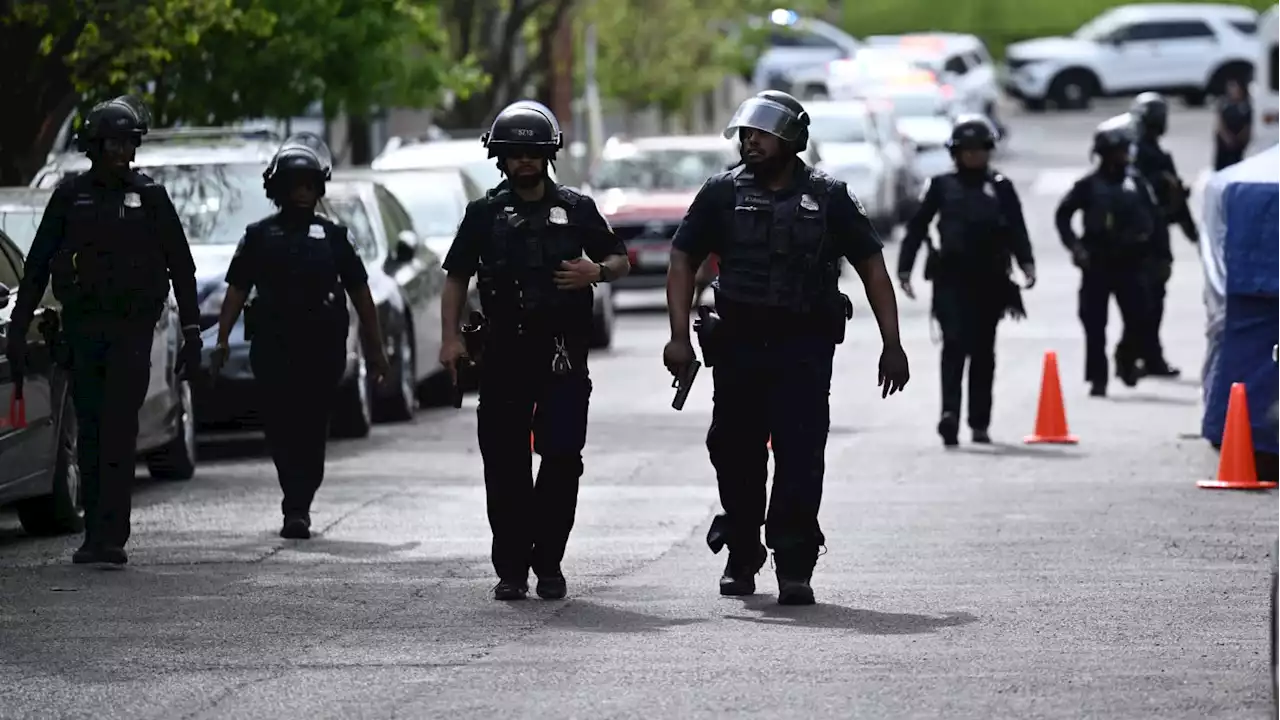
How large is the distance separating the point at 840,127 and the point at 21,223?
1045 inches

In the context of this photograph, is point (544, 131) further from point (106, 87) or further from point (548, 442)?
point (106, 87)

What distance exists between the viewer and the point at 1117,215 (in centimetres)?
2053

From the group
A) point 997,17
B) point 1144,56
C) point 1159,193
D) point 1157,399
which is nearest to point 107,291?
point 1157,399

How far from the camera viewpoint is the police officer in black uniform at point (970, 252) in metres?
17.0

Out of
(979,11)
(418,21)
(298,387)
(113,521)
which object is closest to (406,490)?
(298,387)

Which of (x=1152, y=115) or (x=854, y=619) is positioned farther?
(x=1152, y=115)

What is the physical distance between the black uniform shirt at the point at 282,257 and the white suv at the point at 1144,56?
171ft

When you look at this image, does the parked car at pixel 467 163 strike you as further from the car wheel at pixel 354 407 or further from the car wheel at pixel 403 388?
the car wheel at pixel 354 407

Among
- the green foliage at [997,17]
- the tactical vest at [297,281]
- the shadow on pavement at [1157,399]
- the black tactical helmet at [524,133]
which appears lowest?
the shadow on pavement at [1157,399]

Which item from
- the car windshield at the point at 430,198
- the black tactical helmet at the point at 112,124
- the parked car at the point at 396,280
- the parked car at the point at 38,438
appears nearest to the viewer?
the black tactical helmet at the point at 112,124

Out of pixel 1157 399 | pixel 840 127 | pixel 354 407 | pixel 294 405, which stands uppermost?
pixel 840 127

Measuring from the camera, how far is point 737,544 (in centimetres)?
1082

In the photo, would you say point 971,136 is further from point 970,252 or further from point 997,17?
point 997,17

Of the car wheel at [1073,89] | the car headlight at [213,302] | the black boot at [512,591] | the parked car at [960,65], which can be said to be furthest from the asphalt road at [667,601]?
the car wheel at [1073,89]
